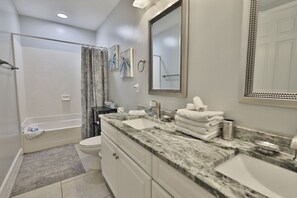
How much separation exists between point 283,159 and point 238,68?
1.79 feet

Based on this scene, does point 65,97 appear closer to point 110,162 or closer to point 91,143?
point 91,143

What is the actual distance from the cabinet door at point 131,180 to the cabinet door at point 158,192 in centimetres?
4

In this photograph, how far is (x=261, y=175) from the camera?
71 cm

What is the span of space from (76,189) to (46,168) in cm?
76

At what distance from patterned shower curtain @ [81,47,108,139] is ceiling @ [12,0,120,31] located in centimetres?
65

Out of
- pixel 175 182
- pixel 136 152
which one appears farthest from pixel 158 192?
pixel 136 152

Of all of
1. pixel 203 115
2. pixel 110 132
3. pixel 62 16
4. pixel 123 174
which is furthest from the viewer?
pixel 62 16

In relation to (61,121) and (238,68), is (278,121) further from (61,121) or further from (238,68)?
(61,121)

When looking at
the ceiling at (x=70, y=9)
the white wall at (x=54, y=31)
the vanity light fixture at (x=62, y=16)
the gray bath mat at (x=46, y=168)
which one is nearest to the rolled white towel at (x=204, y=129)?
the gray bath mat at (x=46, y=168)

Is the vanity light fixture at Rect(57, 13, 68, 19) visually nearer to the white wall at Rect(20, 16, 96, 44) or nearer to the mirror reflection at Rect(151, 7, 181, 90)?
the white wall at Rect(20, 16, 96, 44)

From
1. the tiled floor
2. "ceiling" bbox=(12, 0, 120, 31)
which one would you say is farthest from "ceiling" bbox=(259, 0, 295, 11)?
"ceiling" bbox=(12, 0, 120, 31)

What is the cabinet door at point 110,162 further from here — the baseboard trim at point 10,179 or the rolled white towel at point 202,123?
the baseboard trim at point 10,179

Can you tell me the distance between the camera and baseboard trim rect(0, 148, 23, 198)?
156 centimetres

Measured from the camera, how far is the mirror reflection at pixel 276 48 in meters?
0.76
